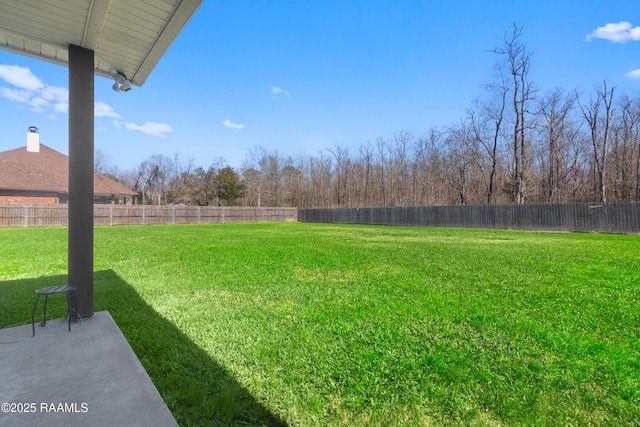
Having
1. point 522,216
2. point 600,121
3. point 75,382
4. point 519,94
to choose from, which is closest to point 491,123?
point 519,94

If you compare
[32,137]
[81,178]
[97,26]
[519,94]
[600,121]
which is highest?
[519,94]

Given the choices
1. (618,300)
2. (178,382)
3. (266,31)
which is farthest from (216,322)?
(266,31)

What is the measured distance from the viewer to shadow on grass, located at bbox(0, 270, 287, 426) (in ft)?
4.72

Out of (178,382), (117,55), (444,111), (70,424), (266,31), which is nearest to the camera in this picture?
(70,424)

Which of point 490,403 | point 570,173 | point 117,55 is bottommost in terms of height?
point 490,403

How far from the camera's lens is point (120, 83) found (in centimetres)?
350

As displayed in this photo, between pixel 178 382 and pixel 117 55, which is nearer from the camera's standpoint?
pixel 178 382

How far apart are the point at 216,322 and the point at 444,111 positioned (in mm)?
27946

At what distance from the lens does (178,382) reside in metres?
1.69

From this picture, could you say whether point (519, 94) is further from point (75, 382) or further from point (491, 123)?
point (75, 382)

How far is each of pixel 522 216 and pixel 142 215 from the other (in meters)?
25.3

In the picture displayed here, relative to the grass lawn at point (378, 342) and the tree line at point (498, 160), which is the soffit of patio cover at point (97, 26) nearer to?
the grass lawn at point (378, 342)

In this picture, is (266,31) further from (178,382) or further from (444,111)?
(444,111)

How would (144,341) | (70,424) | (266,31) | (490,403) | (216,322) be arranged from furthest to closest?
(266,31) → (216,322) → (144,341) → (490,403) → (70,424)
